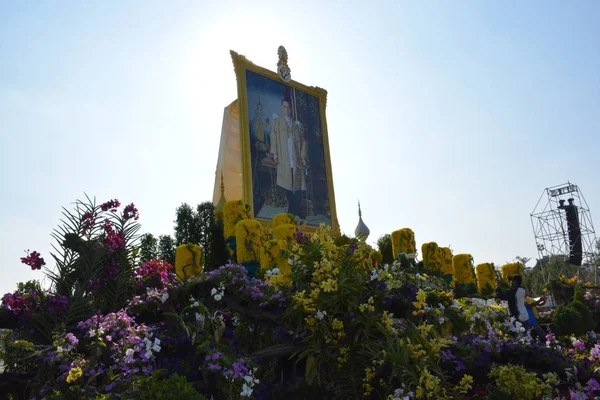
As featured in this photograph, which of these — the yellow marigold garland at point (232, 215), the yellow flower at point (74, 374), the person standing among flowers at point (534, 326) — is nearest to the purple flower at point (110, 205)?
the yellow flower at point (74, 374)

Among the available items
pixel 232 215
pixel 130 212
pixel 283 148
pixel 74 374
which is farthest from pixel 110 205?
pixel 283 148

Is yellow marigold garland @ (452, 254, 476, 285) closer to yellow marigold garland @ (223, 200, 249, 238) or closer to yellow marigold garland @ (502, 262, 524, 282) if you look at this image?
yellow marigold garland @ (502, 262, 524, 282)

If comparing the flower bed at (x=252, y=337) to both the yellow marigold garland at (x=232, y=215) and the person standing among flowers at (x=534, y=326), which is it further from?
the yellow marigold garland at (x=232, y=215)

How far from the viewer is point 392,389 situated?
357cm

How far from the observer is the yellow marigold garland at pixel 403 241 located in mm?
16172

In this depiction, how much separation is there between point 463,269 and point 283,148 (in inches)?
372

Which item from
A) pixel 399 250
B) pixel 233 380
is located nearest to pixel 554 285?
pixel 399 250

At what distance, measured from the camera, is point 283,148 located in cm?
2192

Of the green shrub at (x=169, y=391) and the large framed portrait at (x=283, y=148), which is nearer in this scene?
the green shrub at (x=169, y=391)

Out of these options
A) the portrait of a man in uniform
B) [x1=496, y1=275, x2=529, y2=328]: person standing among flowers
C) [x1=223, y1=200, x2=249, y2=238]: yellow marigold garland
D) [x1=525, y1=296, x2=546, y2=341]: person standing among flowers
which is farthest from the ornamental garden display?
the portrait of a man in uniform

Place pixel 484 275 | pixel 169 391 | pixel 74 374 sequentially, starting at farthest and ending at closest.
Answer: pixel 484 275 < pixel 74 374 < pixel 169 391

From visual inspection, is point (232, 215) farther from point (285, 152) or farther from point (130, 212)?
point (130, 212)

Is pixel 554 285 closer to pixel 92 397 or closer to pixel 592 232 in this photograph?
pixel 92 397

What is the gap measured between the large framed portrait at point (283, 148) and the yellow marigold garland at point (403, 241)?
6.00 meters
